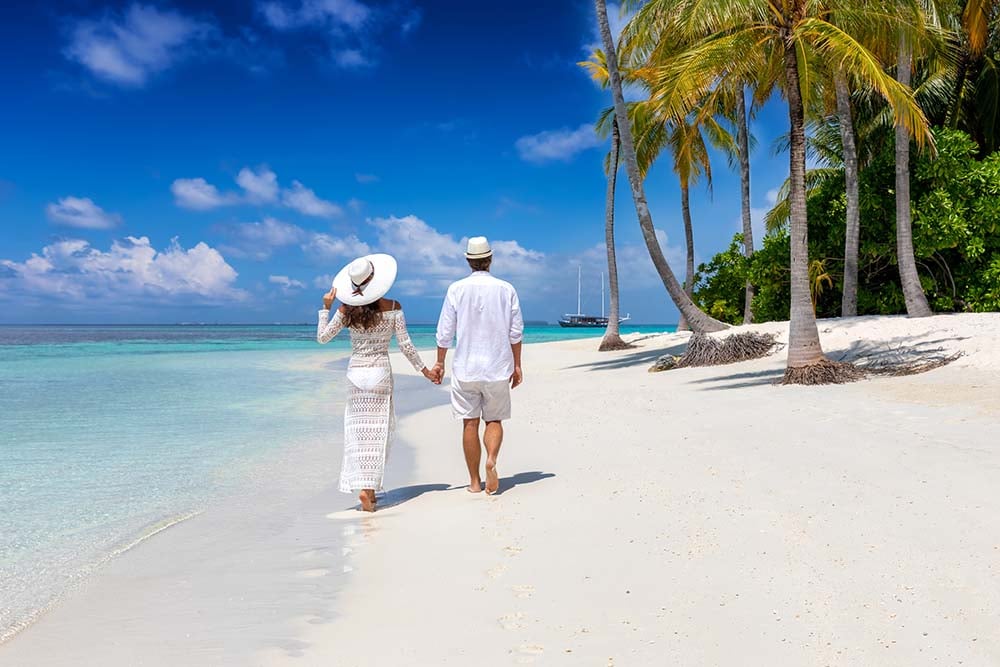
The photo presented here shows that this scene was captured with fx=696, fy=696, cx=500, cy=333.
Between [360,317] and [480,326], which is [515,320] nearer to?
[480,326]

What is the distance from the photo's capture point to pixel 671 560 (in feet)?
12.5

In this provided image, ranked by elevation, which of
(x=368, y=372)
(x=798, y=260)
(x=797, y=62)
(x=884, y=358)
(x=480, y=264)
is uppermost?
(x=797, y=62)

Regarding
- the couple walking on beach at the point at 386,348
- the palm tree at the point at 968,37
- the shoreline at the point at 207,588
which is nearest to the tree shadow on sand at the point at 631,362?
the palm tree at the point at 968,37

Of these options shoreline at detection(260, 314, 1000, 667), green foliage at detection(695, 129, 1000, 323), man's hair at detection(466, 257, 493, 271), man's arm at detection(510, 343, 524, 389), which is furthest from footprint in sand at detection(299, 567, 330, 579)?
green foliage at detection(695, 129, 1000, 323)

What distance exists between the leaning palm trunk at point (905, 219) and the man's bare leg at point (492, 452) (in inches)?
505

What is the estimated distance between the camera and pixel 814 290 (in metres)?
19.4

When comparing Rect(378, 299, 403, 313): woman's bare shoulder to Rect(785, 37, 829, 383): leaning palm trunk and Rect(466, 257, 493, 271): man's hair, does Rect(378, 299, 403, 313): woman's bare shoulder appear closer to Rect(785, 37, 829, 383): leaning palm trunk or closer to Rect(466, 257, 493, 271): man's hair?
Rect(466, 257, 493, 271): man's hair

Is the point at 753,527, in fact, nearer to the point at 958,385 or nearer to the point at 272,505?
the point at 272,505

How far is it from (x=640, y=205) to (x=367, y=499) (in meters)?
13.2

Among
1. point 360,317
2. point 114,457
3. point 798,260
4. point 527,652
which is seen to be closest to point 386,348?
point 360,317

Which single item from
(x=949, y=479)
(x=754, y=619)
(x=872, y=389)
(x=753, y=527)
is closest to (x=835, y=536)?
(x=753, y=527)

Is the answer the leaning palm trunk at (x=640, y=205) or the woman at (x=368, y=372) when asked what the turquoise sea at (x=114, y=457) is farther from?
the leaning palm trunk at (x=640, y=205)

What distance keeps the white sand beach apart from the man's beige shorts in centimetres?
68

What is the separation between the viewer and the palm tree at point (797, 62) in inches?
433
